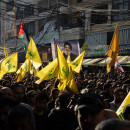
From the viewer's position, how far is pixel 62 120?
375 cm

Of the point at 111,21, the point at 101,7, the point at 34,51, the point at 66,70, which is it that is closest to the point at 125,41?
the point at 111,21

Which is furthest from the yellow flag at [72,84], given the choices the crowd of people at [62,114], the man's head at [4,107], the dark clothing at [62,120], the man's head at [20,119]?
the man's head at [20,119]

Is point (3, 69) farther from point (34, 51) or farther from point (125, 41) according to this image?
point (125, 41)

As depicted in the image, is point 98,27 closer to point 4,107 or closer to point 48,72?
point 48,72

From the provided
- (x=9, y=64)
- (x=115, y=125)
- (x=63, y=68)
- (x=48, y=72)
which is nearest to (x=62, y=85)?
(x=63, y=68)

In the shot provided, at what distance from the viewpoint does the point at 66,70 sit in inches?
299

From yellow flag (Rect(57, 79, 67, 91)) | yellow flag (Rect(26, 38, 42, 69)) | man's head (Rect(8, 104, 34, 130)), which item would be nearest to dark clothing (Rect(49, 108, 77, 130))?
man's head (Rect(8, 104, 34, 130))

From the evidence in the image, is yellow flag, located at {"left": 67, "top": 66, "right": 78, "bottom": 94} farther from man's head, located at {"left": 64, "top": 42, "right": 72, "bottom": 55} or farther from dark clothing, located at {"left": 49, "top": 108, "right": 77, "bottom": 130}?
man's head, located at {"left": 64, "top": 42, "right": 72, "bottom": 55}

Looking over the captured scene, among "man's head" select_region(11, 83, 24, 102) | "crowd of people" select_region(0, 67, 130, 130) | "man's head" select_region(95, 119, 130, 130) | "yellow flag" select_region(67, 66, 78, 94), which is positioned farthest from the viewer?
"yellow flag" select_region(67, 66, 78, 94)

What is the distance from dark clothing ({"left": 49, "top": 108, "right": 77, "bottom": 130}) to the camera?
3.72m

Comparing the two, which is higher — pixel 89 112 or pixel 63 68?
pixel 89 112

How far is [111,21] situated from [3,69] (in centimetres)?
1795

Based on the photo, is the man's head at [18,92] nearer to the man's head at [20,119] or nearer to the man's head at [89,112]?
the man's head at [20,119]

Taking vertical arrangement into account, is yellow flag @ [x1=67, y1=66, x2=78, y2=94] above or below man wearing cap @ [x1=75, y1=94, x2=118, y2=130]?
below
